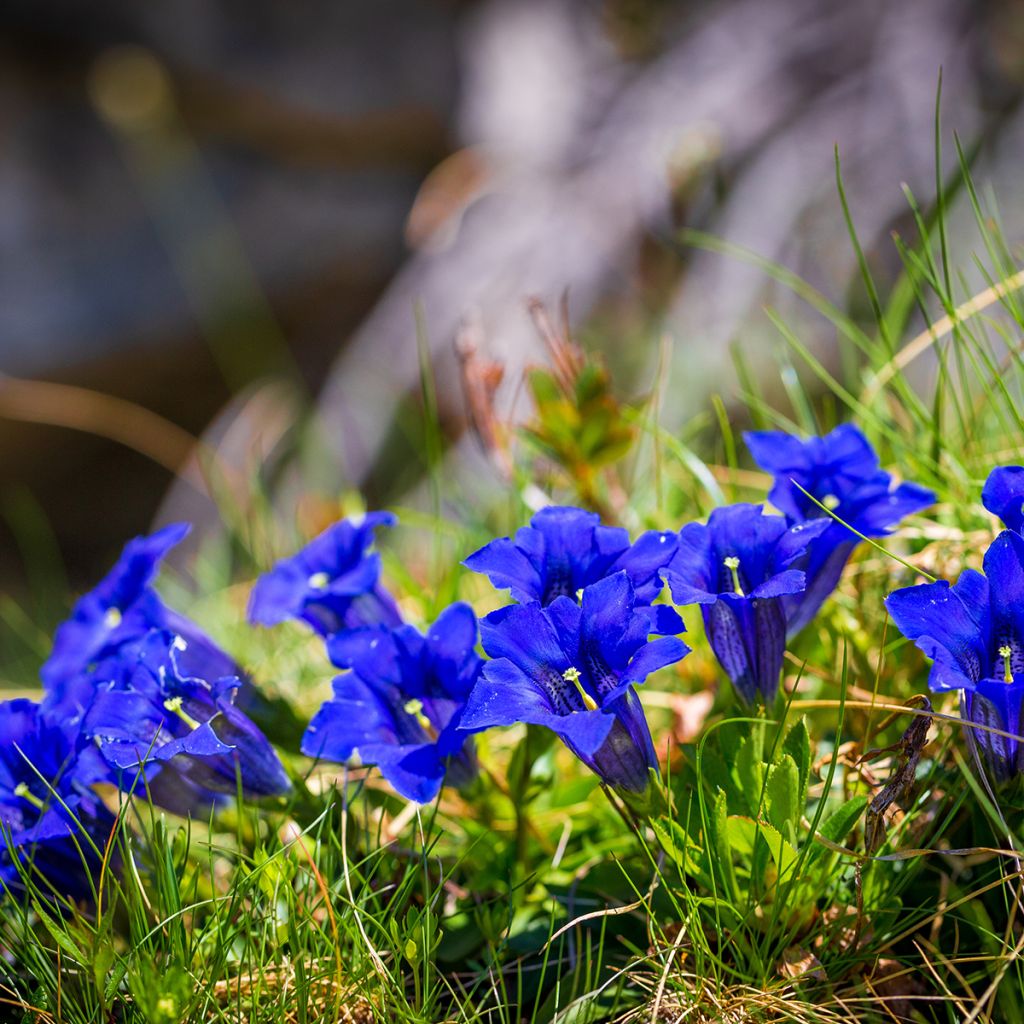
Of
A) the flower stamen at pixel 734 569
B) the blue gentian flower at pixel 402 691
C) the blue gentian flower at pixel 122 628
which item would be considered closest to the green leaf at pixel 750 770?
the flower stamen at pixel 734 569

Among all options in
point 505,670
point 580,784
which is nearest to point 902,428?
point 580,784

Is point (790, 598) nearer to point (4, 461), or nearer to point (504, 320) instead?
point (504, 320)

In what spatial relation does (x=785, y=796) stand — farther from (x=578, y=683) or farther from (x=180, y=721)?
(x=180, y=721)

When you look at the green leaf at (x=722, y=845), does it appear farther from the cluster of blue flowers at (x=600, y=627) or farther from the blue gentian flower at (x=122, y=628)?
the blue gentian flower at (x=122, y=628)

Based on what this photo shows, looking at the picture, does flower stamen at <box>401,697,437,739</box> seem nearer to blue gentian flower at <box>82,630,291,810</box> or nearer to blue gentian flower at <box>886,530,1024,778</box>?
blue gentian flower at <box>82,630,291,810</box>

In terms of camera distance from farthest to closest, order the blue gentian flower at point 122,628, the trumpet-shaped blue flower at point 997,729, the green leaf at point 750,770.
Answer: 1. the blue gentian flower at point 122,628
2. the green leaf at point 750,770
3. the trumpet-shaped blue flower at point 997,729

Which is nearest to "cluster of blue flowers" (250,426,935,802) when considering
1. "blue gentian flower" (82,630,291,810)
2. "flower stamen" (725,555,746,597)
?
"flower stamen" (725,555,746,597)
